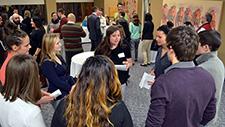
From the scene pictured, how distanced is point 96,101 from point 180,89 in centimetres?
51

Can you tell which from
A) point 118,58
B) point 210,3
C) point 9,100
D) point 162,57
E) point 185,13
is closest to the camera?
point 9,100

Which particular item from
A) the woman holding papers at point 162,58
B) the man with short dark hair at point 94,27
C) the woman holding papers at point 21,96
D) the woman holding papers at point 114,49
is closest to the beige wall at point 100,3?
the man with short dark hair at point 94,27

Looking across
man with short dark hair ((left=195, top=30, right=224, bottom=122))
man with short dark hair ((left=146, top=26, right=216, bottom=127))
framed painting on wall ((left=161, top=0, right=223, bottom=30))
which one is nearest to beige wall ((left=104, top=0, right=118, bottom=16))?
framed painting on wall ((left=161, top=0, right=223, bottom=30))

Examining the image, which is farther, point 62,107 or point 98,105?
point 62,107

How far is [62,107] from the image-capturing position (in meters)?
1.35

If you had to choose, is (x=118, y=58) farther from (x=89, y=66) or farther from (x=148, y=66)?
(x=148, y=66)

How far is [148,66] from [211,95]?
510cm

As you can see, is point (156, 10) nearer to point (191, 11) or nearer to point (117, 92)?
point (191, 11)

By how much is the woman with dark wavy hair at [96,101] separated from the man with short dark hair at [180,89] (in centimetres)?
22

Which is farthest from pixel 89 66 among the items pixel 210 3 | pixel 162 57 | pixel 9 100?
pixel 210 3

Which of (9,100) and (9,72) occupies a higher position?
(9,72)

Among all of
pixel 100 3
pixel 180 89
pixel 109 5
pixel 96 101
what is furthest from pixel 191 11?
pixel 100 3

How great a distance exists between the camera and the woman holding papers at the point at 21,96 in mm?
1477

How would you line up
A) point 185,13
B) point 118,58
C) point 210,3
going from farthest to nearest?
point 185,13, point 210,3, point 118,58
